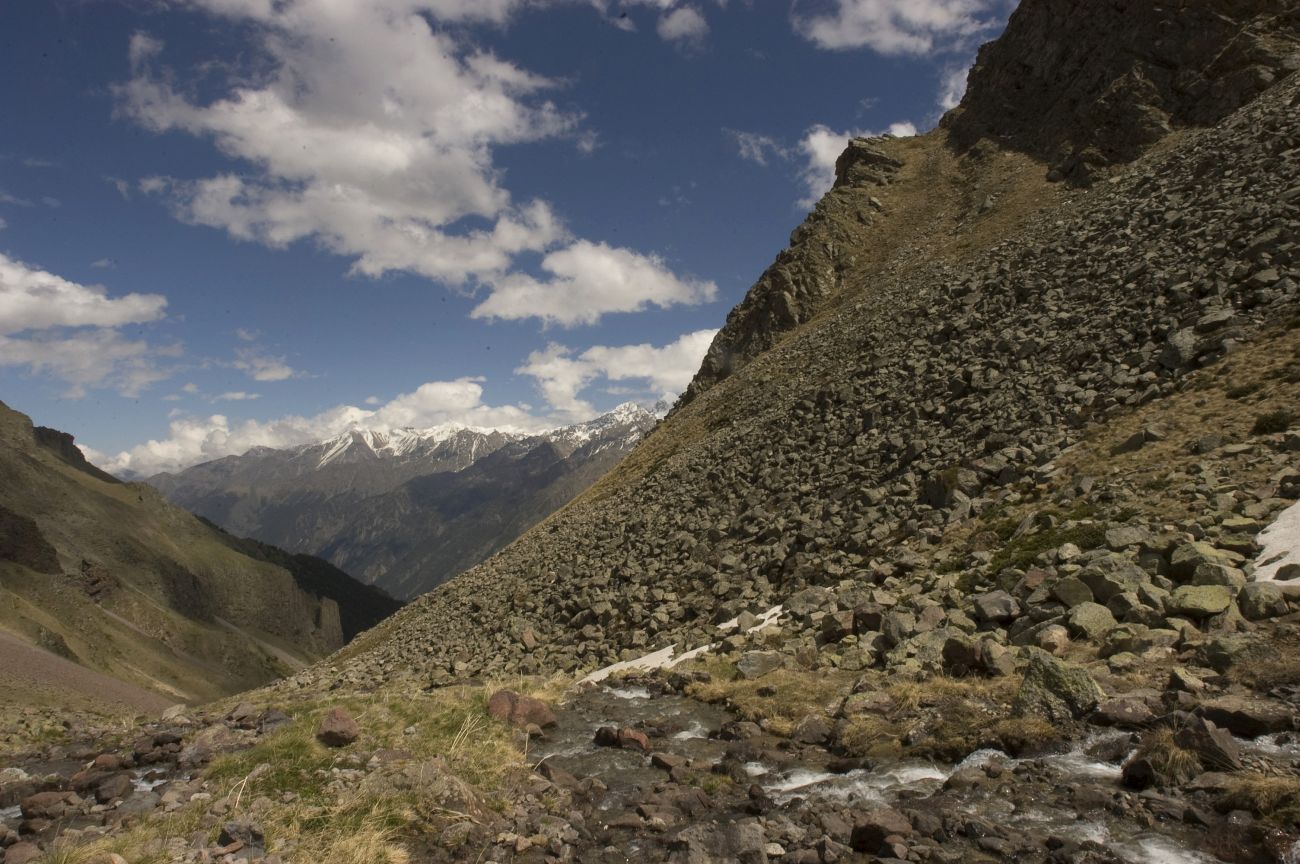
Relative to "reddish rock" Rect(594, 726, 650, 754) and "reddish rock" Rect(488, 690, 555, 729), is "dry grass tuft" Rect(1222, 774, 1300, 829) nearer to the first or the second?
"reddish rock" Rect(594, 726, 650, 754)

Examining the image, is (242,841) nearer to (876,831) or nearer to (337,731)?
(337,731)

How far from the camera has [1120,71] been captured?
6656cm

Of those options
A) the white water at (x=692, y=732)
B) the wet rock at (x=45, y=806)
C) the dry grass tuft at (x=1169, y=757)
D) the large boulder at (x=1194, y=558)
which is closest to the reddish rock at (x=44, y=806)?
the wet rock at (x=45, y=806)

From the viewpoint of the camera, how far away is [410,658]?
37438 millimetres

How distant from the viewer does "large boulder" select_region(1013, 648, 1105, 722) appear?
11.1m

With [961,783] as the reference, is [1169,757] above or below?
above

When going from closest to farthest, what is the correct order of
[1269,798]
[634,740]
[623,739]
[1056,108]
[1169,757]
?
[1269,798] → [1169,757] → [634,740] → [623,739] → [1056,108]

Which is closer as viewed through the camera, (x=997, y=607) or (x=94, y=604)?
(x=997, y=607)

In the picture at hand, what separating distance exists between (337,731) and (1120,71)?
86.9 metres

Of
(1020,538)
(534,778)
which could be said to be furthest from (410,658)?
(1020,538)

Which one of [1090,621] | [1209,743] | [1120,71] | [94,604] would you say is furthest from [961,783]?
[94,604]

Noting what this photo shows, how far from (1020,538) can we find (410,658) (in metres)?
31.9

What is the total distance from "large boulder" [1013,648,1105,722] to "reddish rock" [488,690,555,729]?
1090cm

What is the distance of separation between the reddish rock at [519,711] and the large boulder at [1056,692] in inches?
429
